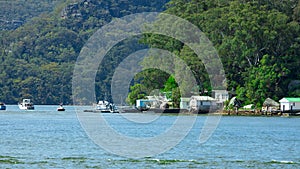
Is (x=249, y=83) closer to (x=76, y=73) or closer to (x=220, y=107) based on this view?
(x=220, y=107)

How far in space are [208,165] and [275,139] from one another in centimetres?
1850

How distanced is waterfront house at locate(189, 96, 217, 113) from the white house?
9.62m

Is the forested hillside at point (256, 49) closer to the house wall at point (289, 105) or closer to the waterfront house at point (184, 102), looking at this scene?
the waterfront house at point (184, 102)

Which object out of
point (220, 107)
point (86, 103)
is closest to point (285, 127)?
point (220, 107)

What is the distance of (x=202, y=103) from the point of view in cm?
9831

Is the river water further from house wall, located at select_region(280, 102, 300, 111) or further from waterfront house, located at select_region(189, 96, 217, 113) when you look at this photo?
waterfront house, located at select_region(189, 96, 217, 113)

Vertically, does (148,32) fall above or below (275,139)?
above

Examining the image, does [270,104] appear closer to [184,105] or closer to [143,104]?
[184,105]

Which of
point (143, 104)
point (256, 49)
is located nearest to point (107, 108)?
point (143, 104)

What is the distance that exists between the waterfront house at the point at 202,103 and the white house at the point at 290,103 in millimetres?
9618

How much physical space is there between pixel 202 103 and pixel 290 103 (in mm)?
11860

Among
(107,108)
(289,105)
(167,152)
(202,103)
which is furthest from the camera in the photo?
(107,108)

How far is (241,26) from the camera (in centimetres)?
9881

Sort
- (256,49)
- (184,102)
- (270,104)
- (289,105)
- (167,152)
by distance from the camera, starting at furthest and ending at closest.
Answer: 1. (184,102)
2. (256,49)
3. (270,104)
4. (289,105)
5. (167,152)
